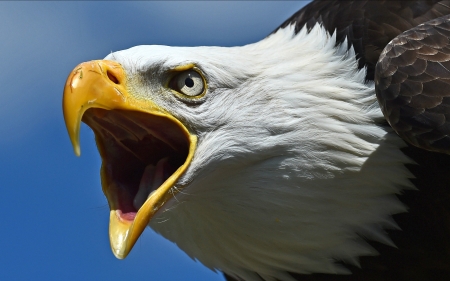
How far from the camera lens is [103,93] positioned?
4727 millimetres

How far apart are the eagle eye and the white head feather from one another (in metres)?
0.05

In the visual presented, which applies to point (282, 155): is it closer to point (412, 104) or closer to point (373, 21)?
point (412, 104)

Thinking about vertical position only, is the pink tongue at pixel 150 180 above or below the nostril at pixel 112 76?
below

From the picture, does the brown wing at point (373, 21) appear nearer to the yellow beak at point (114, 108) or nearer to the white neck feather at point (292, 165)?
the white neck feather at point (292, 165)

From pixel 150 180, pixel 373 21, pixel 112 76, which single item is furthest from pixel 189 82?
pixel 373 21

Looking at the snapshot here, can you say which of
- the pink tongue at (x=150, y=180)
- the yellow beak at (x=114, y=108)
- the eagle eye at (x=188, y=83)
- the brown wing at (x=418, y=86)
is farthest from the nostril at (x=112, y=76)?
the brown wing at (x=418, y=86)

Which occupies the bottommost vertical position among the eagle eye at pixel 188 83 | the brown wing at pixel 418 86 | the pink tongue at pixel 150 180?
the pink tongue at pixel 150 180

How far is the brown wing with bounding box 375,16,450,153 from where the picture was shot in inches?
181

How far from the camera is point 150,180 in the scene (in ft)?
16.4

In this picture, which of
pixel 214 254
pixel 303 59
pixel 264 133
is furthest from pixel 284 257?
pixel 303 59

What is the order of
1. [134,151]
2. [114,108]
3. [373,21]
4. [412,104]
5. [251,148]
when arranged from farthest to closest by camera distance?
[373,21], [134,151], [251,148], [114,108], [412,104]

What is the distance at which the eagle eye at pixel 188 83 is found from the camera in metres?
4.98

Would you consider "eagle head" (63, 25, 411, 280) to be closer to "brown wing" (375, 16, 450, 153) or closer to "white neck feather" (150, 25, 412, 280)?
"white neck feather" (150, 25, 412, 280)

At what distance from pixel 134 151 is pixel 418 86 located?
4.90 ft
